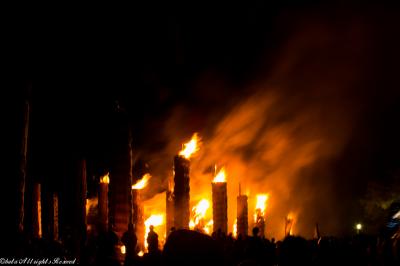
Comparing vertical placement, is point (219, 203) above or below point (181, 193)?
below

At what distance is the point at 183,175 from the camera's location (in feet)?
61.6

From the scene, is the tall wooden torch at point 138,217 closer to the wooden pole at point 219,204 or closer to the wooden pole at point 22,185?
the wooden pole at point 219,204

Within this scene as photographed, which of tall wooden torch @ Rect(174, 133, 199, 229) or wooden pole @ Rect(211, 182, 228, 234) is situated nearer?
tall wooden torch @ Rect(174, 133, 199, 229)

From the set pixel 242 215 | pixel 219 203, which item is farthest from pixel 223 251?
pixel 242 215

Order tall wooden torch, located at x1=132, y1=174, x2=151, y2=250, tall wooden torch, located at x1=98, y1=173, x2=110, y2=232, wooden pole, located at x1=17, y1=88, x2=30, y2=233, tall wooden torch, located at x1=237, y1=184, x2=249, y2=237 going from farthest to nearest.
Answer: tall wooden torch, located at x1=237, y1=184, x2=249, y2=237
tall wooden torch, located at x1=98, y1=173, x2=110, y2=232
tall wooden torch, located at x1=132, y1=174, x2=151, y2=250
wooden pole, located at x1=17, y1=88, x2=30, y2=233

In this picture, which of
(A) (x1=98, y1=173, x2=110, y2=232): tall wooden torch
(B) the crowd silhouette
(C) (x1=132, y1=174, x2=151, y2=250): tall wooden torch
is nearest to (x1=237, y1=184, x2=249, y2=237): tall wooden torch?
(C) (x1=132, y1=174, x2=151, y2=250): tall wooden torch

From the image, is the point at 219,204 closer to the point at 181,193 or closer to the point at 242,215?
the point at 181,193

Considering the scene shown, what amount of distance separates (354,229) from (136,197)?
30895 mm

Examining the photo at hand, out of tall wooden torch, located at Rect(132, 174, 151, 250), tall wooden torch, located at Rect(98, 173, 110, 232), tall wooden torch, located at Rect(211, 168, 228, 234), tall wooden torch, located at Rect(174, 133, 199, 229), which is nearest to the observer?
tall wooden torch, located at Rect(174, 133, 199, 229)

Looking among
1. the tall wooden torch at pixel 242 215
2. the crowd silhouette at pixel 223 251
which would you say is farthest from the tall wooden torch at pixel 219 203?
the crowd silhouette at pixel 223 251

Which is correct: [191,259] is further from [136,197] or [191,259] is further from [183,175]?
[136,197]

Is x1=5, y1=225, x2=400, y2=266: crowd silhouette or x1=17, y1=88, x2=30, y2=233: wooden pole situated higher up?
x1=17, y1=88, x2=30, y2=233: wooden pole

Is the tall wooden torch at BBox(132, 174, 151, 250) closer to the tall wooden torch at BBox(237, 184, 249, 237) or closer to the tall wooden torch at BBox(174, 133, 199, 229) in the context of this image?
the tall wooden torch at BBox(174, 133, 199, 229)

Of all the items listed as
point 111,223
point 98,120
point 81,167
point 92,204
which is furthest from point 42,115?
point 92,204
